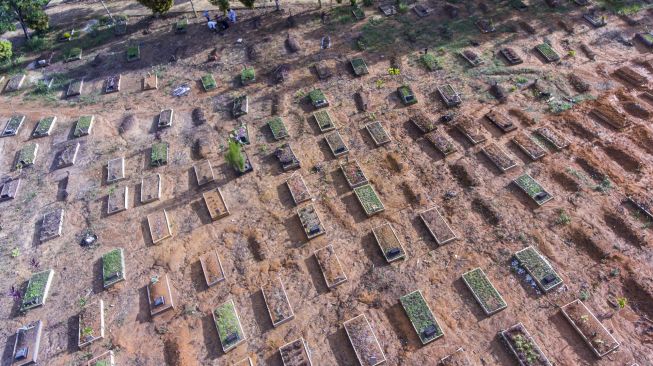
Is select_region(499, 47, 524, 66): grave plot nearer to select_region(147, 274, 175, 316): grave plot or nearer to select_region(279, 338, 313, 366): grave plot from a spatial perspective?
select_region(279, 338, 313, 366): grave plot

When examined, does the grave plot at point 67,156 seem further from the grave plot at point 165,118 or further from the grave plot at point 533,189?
the grave plot at point 533,189

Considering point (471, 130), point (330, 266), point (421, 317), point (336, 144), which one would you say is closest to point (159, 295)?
point (330, 266)

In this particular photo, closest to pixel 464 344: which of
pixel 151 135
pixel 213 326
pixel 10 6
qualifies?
pixel 213 326

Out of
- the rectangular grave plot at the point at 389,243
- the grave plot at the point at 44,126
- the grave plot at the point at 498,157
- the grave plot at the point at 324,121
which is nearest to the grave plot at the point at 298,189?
the grave plot at the point at 324,121

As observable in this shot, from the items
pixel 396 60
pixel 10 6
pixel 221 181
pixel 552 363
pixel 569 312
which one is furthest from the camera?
pixel 10 6

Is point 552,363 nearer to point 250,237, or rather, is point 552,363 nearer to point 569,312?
point 569,312

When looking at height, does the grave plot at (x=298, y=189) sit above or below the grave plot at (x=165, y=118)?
below
